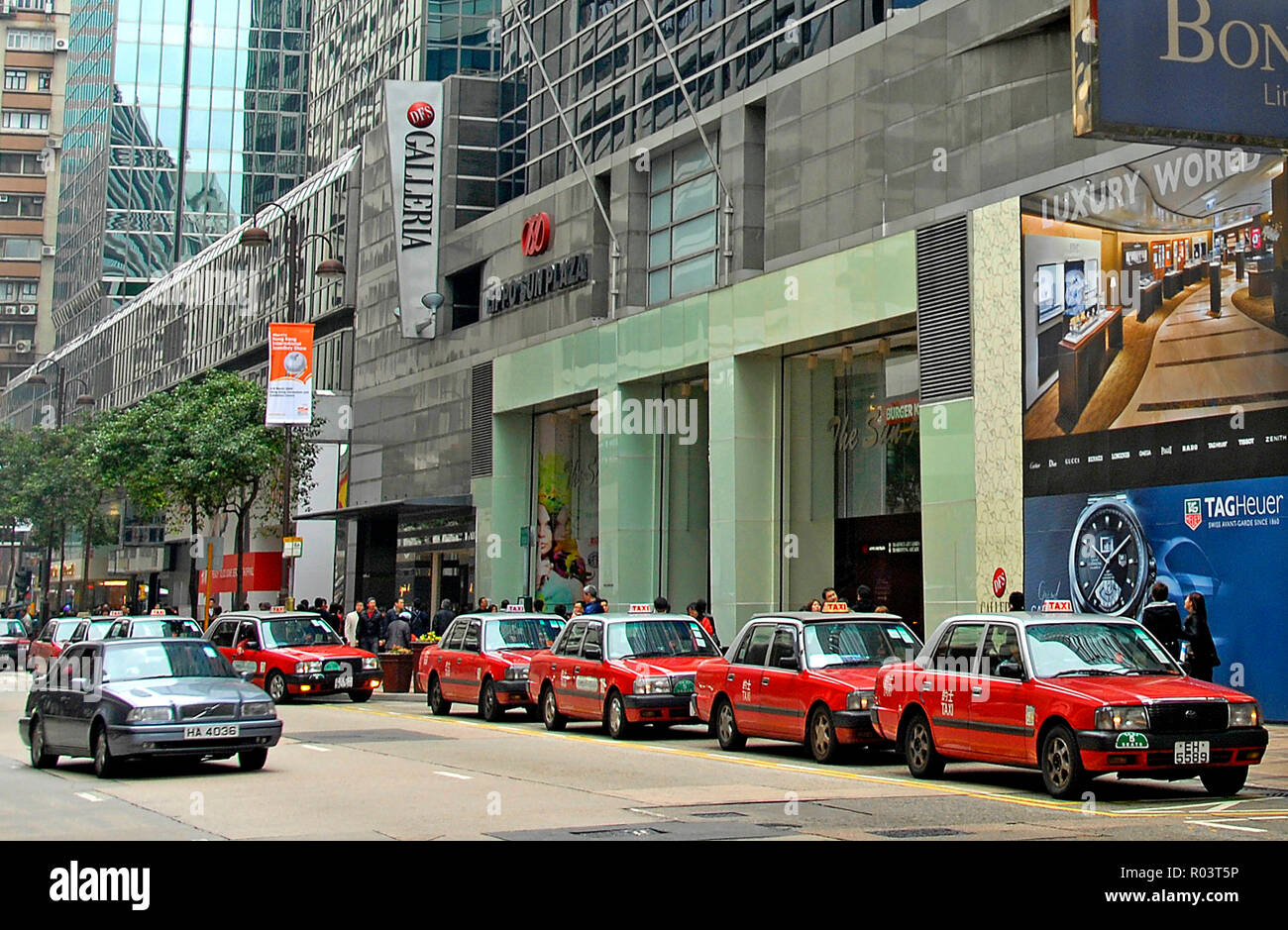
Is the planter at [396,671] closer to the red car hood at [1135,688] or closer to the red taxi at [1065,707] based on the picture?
the red taxi at [1065,707]

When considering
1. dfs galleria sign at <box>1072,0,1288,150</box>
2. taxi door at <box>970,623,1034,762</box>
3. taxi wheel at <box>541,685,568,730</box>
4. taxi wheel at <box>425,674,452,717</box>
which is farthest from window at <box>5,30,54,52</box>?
taxi door at <box>970,623,1034,762</box>

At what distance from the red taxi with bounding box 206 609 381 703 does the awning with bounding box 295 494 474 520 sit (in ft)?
50.8

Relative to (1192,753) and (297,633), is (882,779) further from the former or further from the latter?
(297,633)

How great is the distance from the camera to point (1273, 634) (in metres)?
20.8

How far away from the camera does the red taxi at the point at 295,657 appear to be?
29.0 meters

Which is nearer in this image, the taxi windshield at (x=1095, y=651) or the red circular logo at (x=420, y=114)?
the taxi windshield at (x=1095, y=651)

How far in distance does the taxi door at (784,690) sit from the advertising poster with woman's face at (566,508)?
22.3 meters

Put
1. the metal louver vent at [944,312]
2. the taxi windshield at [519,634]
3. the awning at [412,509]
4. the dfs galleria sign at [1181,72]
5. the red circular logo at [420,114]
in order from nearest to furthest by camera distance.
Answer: the dfs galleria sign at [1181,72]
the taxi windshield at [519,634]
the metal louver vent at [944,312]
the awning at [412,509]
the red circular logo at [420,114]

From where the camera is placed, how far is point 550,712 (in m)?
23.4

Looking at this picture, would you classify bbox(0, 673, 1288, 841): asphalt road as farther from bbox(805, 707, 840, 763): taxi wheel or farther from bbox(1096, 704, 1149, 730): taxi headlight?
bbox(1096, 704, 1149, 730): taxi headlight

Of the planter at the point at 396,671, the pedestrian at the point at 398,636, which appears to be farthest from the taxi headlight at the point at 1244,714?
the pedestrian at the point at 398,636
